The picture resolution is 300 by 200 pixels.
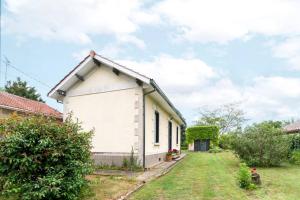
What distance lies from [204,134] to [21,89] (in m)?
21.3

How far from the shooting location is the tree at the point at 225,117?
53.1 meters

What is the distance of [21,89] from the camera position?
3344 cm

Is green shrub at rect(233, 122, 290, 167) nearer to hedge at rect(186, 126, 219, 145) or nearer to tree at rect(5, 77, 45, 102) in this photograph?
hedge at rect(186, 126, 219, 145)

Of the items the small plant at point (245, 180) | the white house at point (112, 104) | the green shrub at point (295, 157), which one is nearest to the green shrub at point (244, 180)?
the small plant at point (245, 180)

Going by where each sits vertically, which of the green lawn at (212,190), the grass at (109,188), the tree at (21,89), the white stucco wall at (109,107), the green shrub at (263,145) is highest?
the tree at (21,89)

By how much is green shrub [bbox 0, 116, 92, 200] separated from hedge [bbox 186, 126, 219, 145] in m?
29.8

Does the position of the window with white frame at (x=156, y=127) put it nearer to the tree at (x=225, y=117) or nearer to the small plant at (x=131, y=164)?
the small plant at (x=131, y=164)

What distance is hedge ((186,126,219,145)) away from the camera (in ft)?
116

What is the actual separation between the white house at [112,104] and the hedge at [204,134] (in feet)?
72.8

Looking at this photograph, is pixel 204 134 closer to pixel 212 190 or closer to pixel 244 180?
pixel 244 180

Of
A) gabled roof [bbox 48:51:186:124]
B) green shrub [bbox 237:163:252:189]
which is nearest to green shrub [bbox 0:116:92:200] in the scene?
green shrub [bbox 237:163:252:189]

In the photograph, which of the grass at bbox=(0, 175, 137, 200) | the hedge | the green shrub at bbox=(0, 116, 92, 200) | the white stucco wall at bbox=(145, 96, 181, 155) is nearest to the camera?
Answer: the green shrub at bbox=(0, 116, 92, 200)

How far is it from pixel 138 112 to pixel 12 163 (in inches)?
252

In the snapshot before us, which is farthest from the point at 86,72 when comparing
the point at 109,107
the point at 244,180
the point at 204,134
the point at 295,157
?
the point at 204,134
